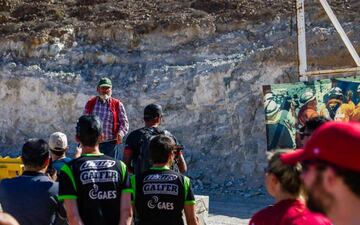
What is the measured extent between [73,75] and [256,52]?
5.23 metres

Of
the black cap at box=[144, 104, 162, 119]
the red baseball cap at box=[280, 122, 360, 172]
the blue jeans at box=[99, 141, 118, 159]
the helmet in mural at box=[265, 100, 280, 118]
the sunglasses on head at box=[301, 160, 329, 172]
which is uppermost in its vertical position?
the red baseball cap at box=[280, 122, 360, 172]

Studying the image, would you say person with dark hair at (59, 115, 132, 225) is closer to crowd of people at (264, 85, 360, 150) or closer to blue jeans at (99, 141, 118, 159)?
blue jeans at (99, 141, 118, 159)

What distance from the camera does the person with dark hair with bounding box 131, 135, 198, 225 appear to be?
4906mm

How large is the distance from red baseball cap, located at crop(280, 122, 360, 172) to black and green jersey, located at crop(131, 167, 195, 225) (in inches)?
105

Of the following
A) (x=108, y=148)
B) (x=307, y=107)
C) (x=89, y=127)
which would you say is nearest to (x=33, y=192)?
(x=89, y=127)

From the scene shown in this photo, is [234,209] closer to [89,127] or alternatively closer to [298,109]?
[298,109]

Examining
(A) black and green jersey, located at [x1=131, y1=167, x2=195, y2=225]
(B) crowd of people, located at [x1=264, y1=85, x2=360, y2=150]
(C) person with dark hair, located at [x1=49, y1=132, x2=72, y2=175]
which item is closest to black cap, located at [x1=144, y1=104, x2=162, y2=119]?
(C) person with dark hair, located at [x1=49, y1=132, x2=72, y2=175]

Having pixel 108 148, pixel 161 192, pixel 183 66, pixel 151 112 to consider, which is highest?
pixel 183 66

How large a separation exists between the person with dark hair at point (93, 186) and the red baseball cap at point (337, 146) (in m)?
2.61

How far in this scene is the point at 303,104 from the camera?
1175cm

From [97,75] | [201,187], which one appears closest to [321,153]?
[201,187]

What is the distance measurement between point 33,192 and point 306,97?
304 inches

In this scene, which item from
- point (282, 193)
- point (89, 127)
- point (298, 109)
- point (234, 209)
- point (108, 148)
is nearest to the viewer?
point (282, 193)

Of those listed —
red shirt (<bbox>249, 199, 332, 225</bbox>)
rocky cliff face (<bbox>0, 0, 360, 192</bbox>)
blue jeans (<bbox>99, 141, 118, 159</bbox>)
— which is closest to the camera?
red shirt (<bbox>249, 199, 332, 225</bbox>)
